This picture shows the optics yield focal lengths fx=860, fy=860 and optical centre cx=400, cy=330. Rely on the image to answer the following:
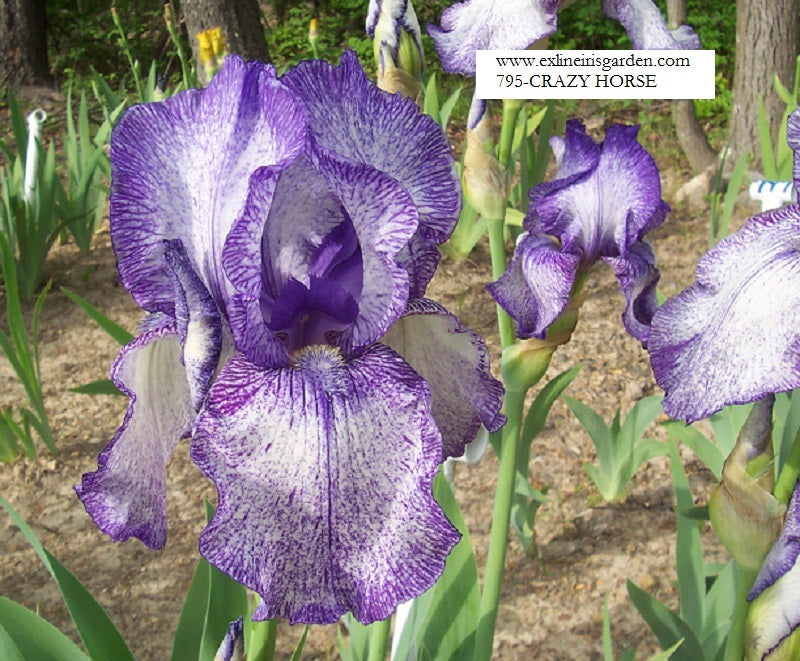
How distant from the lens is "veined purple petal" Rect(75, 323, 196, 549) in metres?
0.59

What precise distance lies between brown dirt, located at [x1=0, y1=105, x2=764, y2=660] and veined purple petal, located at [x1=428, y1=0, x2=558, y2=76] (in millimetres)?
1109

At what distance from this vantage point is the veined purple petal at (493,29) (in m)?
1.11

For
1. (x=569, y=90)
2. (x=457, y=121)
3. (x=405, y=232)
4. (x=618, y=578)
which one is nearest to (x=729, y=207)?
(x=618, y=578)

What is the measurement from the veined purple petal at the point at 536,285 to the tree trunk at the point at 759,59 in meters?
3.10

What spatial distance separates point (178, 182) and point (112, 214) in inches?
2.0

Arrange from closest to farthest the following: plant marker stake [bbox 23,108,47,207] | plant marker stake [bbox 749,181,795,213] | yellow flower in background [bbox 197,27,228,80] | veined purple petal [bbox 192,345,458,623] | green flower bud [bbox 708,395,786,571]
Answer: veined purple petal [bbox 192,345,458,623]
green flower bud [bbox 708,395,786,571]
plant marker stake [bbox 749,181,795,213]
yellow flower in background [bbox 197,27,228,80]
plant marker stake [bbox 23,108,47,207]

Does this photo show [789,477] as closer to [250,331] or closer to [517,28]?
[250,331]

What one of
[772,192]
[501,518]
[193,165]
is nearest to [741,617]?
[501,518]

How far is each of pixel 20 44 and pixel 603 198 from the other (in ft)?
19.1

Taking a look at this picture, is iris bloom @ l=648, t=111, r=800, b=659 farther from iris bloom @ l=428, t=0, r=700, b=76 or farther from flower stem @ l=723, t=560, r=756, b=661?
iris bloom @ l=428, t=0, r=700, b=76

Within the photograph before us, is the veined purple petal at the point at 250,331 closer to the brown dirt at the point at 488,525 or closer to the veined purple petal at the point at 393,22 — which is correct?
the veined purple petal at the point at 393,22

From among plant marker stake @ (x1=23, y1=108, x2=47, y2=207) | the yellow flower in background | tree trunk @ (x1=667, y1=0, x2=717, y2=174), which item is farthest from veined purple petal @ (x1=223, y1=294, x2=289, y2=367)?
tree trunk @ (x1=667, y1=0, x2=717, y2=174)

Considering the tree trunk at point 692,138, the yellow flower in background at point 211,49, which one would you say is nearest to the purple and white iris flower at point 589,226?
the yellow flower in background at point 211,49

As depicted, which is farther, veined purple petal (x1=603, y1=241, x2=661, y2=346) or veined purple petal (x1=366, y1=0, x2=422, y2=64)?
veined purple petal (x1=366, y1=0, x2=422, y2=64)
